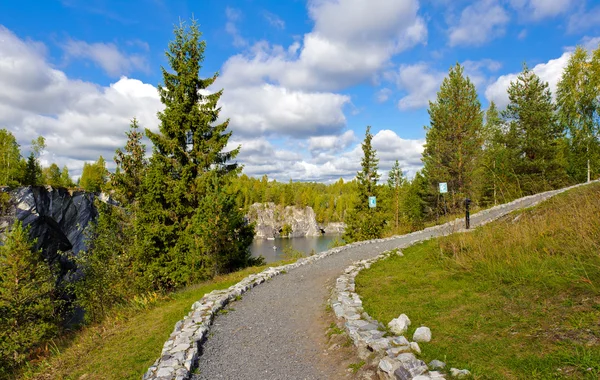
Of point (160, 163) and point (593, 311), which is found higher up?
point (160, 163)

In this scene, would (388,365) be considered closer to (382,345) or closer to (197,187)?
(382,345)

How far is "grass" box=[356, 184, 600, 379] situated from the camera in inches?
152

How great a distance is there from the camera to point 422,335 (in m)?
5.02

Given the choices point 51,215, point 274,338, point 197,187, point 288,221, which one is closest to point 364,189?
point 197,187

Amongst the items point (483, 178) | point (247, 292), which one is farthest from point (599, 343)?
point (483, 178)

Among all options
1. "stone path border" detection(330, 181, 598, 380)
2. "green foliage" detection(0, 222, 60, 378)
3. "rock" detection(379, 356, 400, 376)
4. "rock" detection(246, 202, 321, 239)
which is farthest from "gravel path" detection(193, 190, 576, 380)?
"rock" detection(246, 202, 321, 239)

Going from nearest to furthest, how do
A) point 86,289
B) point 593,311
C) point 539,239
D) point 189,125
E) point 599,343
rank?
point 599,343 < point 593,311 < point 539,239 < point 86,289 < point 189,125

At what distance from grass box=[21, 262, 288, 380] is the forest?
3746 millimetres

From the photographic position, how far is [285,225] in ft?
389

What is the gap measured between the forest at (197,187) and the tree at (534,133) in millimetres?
97

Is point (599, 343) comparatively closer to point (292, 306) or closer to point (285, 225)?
point (292, 306)

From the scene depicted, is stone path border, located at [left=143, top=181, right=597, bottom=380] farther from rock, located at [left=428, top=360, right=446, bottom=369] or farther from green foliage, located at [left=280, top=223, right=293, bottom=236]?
green foliage, located at [left=280, top=223, right=293, bottom=236]

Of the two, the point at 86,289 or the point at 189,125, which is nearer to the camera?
the point at 86,289

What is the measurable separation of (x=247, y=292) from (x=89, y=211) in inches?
2248
